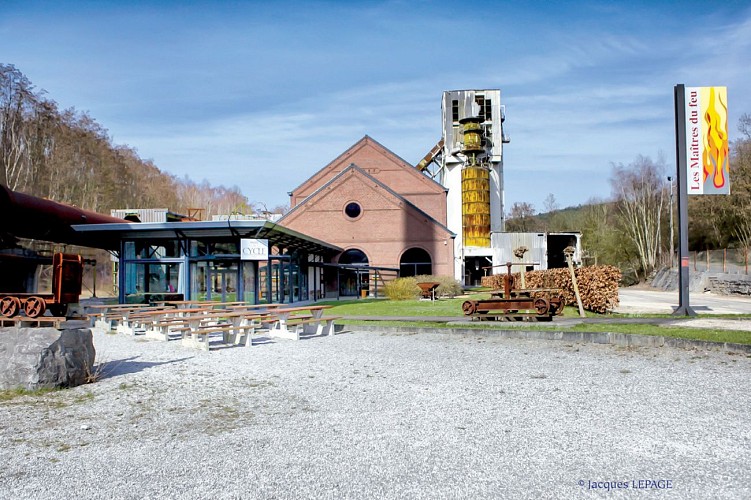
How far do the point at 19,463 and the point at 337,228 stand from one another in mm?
35365

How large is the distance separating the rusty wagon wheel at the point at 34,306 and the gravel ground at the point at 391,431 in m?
1.47

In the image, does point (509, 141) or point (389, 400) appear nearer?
point (389, 400)

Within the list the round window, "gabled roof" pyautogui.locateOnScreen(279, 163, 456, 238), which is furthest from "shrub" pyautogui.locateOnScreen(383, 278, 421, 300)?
the round window

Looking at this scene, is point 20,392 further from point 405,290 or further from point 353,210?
point 353,210

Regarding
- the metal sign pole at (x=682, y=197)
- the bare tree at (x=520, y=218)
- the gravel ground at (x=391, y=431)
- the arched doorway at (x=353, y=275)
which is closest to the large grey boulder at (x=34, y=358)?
the gravel ground at (x=391, y=431)

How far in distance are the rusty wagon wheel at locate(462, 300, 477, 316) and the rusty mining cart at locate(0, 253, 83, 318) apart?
11286 mm

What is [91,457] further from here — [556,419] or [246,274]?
[246,274]

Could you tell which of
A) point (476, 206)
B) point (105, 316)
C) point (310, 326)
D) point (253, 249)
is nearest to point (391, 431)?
point (310, 326)

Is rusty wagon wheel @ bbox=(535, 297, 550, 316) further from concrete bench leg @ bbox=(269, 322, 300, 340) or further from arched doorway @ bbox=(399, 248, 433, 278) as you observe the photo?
arched doorway @ bbox=(399, 248, 433, 278)

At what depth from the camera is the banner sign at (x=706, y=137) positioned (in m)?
18.4

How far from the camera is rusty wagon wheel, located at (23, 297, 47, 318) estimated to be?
10492mm

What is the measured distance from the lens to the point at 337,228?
40.5 m

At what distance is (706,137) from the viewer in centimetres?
1864

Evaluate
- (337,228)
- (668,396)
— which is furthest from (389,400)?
(337,228)
